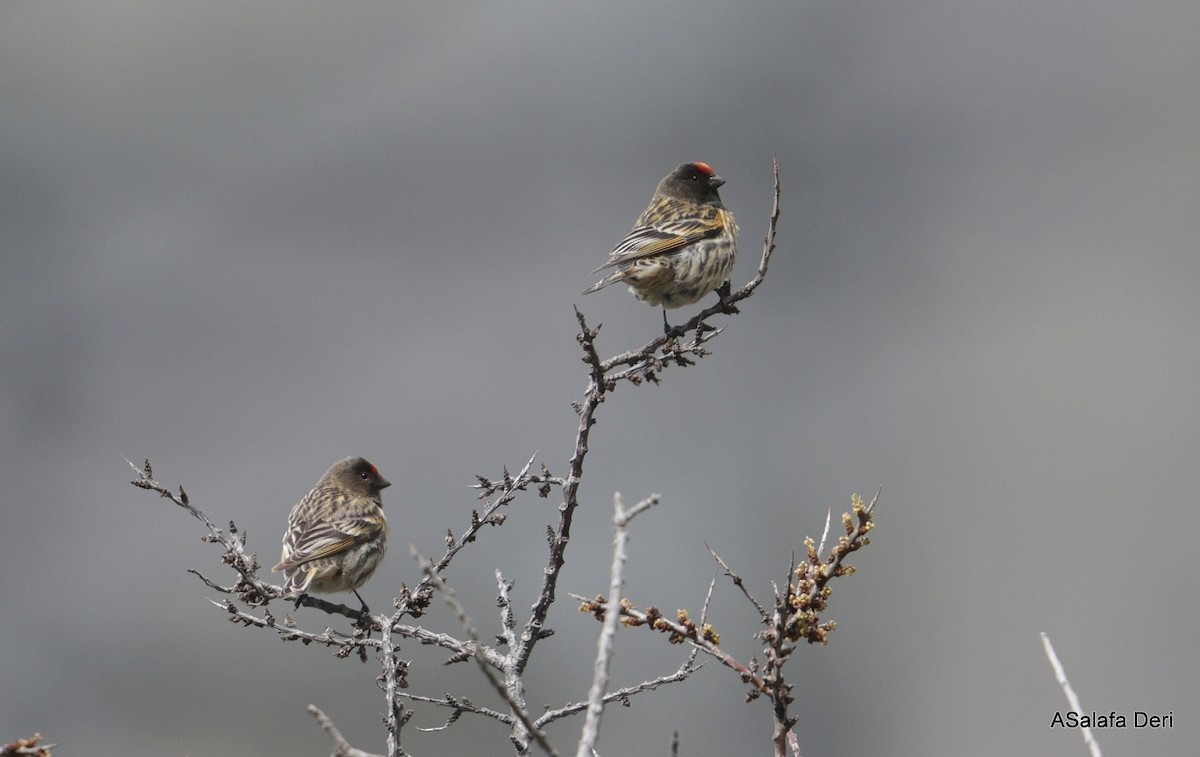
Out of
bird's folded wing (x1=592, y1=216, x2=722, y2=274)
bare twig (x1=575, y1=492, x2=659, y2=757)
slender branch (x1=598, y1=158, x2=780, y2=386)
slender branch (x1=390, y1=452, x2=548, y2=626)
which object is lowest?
bare twig (x1=575, y1=492, x2=659, y2=757)

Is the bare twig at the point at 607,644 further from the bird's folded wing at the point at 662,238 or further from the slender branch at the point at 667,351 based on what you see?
the bird's folded wing at the point at 662,238

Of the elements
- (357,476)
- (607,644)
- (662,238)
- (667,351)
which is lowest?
(607,644)

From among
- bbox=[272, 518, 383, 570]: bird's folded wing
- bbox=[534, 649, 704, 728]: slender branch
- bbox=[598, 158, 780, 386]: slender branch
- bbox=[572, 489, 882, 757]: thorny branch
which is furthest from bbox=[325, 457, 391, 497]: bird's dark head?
bbox=[572, 489, 882, 757]: thorny branch

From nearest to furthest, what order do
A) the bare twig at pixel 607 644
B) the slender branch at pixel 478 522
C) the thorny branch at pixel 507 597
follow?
1. the bare twig at pixel 607 644
2. the thorny branch at pixel 507 597
3. the slender branch at pixel 478 522

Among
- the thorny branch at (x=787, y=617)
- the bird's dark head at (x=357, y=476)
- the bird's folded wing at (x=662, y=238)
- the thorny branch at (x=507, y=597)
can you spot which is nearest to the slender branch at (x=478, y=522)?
the thorny branch at (x=507, y=597)

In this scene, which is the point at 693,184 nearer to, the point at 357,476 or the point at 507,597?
the point at 357,476

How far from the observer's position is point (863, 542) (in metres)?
3.39

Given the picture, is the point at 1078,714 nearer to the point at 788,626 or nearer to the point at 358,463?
the point at 788,626

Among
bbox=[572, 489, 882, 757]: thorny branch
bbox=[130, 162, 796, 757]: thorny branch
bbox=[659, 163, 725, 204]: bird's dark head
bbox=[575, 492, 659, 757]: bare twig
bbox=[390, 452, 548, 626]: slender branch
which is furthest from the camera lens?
bbox=[659, 163, 725, 204]: bird's dark head

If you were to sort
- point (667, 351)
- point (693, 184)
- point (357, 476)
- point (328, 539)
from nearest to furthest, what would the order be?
point (667, 351) → point (328, 539) → point (357, 476) → point (693, 184)

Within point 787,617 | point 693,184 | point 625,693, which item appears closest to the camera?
point 787,617

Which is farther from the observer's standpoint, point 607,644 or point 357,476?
point 357,476

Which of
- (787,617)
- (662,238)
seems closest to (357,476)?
(662,238)

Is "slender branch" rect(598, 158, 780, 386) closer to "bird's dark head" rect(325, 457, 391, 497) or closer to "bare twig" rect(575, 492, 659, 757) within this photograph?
"bare twig" rect(575, 492, 659, 757)
